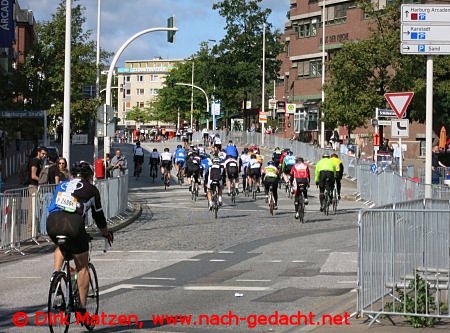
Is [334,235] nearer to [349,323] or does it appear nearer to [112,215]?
[112,215]

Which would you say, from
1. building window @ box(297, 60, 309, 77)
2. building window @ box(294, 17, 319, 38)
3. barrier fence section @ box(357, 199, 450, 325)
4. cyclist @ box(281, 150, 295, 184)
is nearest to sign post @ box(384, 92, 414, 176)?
barrier fence section @ box(357, 199, 450, 325)

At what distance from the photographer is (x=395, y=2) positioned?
49.6 metres

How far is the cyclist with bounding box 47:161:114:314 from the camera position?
948cm

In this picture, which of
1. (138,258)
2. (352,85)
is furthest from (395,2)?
(138,258)

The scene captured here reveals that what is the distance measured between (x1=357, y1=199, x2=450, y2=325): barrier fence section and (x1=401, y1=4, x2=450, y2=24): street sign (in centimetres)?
682

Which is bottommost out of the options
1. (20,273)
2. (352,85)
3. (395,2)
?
(20,273)

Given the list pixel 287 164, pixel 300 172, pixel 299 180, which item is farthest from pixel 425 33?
pixel 287 164

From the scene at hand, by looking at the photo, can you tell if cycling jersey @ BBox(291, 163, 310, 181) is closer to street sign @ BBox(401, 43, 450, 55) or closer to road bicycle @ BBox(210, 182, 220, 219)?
road bicycle @ BBox(210, 182, 220, 219)

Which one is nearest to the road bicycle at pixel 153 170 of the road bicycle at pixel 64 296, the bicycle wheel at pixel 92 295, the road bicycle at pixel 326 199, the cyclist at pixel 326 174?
the road bicycle at pixel 326 199

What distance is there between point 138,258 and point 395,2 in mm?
35039

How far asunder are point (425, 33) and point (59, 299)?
9.38 meters

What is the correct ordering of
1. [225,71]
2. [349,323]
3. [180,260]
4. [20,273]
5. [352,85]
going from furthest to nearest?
[225,71]
[352,85]
[180,260]
[20,273]
[349,323]

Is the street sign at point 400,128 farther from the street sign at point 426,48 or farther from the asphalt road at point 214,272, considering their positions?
the street sign at point 426,48

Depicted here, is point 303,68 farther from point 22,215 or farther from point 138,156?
point 22,215
